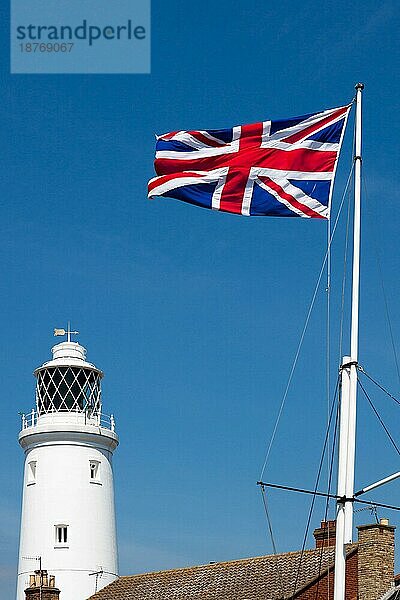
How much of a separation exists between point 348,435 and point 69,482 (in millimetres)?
31900

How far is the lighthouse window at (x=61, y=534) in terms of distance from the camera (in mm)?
55344

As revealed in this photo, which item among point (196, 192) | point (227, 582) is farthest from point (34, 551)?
point (196, 192)

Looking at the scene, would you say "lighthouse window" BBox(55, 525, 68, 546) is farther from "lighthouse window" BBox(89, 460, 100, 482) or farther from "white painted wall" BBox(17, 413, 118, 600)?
"lighthouse window" BBox(89, 460, 100, 482)

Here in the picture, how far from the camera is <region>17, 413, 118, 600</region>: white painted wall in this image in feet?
181

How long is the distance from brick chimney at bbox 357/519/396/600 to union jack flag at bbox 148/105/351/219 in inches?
608

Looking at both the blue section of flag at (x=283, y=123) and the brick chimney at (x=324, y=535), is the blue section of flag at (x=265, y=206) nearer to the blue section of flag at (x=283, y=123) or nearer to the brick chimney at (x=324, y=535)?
the blue section of flag at (x=283, y=123)

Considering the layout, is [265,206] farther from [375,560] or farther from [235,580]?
[235,580]

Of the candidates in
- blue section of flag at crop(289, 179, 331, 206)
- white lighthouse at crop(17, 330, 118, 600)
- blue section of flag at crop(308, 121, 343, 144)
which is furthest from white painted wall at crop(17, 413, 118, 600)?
blue section of flag at crop(308, 121, 343, 144)

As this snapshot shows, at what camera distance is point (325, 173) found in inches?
1058

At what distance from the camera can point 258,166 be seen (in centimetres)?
2736

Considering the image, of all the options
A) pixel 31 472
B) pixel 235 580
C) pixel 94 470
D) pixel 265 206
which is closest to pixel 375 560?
pixel 235 580

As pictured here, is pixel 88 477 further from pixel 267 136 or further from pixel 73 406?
pixel 267 136

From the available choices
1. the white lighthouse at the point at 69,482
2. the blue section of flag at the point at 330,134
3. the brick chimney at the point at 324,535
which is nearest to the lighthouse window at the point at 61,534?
the white lighthouse at the point at 69,482

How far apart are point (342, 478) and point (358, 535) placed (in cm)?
1522
